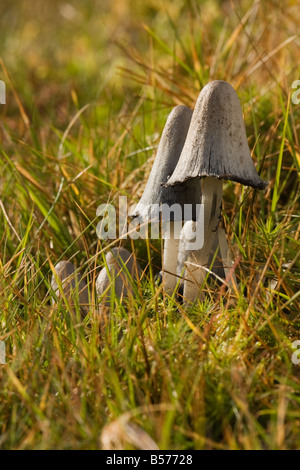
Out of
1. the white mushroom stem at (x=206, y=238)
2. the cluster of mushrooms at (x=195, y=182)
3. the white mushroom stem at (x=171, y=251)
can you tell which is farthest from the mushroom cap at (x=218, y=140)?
the white mushroom stem at (x=171, y=251)

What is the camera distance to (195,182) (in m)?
1.71

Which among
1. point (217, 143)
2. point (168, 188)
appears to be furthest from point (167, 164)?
point (217, 143)

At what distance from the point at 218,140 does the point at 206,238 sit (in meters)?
0.36

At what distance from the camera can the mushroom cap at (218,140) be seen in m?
1.42

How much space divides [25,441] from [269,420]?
54 centimetres

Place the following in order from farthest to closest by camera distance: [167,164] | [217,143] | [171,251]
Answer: [171,251] < [167,164] < [217,143]

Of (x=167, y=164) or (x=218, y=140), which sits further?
(x=167, y=164)

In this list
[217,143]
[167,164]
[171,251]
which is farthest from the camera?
[171,251]

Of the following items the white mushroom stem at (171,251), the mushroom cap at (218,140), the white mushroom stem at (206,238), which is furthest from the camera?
the white mushroom stem at (171,251)

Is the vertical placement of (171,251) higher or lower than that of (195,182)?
lower

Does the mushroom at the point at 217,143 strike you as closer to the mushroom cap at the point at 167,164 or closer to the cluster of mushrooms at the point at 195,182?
the cluster of mushrooms at the point at 195,182

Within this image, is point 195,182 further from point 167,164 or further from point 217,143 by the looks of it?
point 217,143

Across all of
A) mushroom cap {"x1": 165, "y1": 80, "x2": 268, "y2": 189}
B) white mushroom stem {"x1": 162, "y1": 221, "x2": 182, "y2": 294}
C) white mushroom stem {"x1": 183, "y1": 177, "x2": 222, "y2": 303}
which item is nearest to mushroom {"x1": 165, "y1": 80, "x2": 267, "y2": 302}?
mushroom cap {"x1": 165, "y1": 80, "x2": 268, "y2": 189}

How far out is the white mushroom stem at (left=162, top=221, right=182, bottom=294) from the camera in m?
1.78
